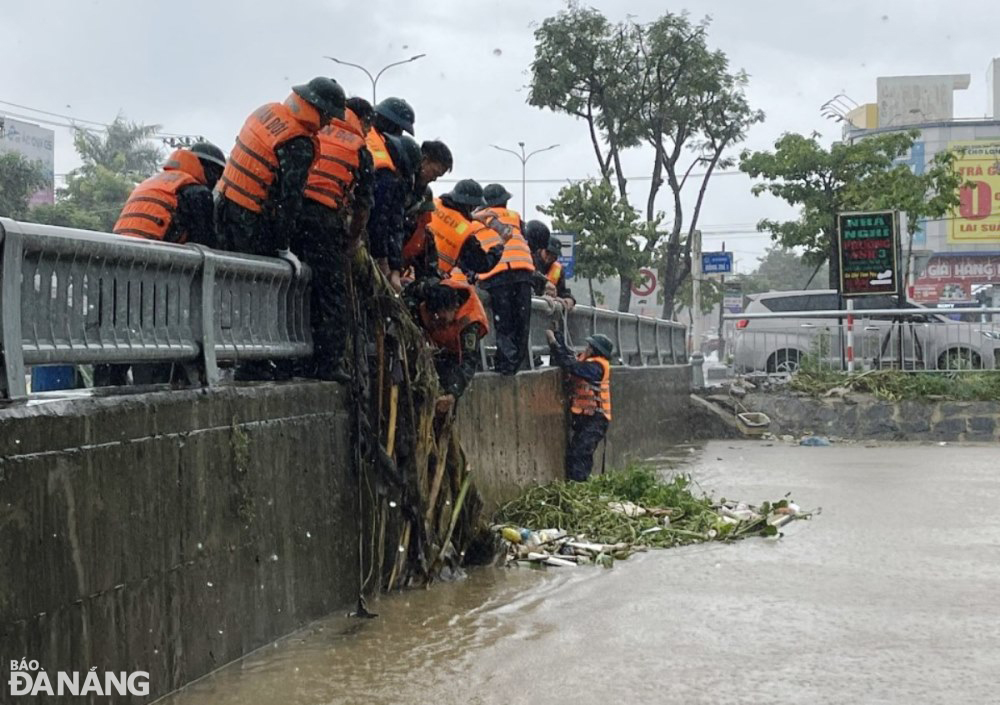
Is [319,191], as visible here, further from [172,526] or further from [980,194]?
[980,194]

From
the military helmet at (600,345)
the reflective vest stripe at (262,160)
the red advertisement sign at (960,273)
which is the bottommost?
the military helmet at (600,345)

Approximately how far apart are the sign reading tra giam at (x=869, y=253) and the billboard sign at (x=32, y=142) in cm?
4754

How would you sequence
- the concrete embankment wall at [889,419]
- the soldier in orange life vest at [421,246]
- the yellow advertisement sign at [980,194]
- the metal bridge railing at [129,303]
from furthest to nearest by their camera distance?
the yellow advertisement sign at [980,194]
the concrete embankment wall at [889,419]
the soldier in orange life vest at [421,246]
the metal bridge railing at [129,303]

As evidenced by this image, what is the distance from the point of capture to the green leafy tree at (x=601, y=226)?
2988 centimetres

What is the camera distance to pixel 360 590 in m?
6.92

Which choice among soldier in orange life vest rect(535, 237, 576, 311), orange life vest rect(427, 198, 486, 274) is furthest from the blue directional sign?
orange life vest rect(427, 198, 486, 274)

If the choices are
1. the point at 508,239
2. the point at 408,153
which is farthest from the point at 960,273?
the point at 408,153

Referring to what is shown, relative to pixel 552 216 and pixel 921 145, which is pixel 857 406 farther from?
pixel 921 145

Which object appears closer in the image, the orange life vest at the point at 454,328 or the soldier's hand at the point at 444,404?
the soldier's hand at the point at 444,404

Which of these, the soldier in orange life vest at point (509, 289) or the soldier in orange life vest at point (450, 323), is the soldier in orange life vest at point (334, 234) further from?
the soldier in orange life vest at point (509, 289)

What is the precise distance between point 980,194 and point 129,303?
62.9 meters

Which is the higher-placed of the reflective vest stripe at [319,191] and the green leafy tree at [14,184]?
the green leafy tree at [14,184]

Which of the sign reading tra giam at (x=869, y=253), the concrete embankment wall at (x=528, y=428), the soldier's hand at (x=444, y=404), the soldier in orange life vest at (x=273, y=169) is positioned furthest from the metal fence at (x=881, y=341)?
the soldier in orange life vest at (x=273, y=169)

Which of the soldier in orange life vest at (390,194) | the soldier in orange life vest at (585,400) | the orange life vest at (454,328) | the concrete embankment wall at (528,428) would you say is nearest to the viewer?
the soldier in orange life vest at (390,194)
